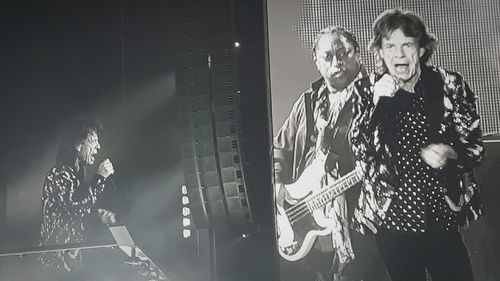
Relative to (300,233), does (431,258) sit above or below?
below

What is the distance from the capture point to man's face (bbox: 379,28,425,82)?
2963mm

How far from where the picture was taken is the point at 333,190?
288 cm

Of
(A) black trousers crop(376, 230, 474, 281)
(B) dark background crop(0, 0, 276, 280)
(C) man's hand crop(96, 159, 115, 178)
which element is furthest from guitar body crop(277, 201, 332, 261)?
(C) man's hand crop(96, 159, 115, 178)

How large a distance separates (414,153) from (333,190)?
34 centimetres

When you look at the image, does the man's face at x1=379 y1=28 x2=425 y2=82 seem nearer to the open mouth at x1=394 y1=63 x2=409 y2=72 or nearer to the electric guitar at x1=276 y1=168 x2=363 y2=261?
the open mouth at x1=394 y1=63 x2=409 y2=72

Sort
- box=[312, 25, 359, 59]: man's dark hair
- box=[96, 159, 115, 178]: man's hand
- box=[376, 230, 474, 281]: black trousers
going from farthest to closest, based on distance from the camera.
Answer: box=[96, 159, 115, 178]: man's hand
box=[312, 25, 359, 59]: man's dark hair
box=[376, 230, 474, 281]: black trousers

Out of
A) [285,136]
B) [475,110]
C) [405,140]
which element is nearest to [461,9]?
[475,110]

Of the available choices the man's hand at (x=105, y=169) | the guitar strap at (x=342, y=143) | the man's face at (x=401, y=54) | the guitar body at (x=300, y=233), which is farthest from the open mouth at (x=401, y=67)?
the man's hand at (x=105, y=169)

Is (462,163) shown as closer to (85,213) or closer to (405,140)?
(405,140)

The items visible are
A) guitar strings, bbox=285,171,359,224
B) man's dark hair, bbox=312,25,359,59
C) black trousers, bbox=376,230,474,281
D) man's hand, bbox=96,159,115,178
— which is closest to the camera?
black trousers, bbox=376,230,474,281

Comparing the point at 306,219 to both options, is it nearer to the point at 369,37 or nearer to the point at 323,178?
the point at 323,178

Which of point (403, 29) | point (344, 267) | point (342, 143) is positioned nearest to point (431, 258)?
point (344, 267)

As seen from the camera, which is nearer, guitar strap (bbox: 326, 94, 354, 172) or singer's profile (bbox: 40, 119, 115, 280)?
guitar strap (bbox: 326, 94, 354, 172)

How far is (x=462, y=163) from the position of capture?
2.87 metres
